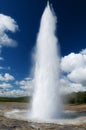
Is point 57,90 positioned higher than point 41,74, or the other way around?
point 41,74

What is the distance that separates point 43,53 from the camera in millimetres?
37844

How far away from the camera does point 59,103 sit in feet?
117

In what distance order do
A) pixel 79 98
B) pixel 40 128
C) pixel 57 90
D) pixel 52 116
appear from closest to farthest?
pixel 40 128 → pixel 52 116 → pixel 57 90 → pixel 79 98

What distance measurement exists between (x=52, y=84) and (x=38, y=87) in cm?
243

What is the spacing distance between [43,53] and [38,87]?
5805mm

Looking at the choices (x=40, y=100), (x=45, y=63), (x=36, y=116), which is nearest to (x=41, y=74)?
(x=45, y=63)

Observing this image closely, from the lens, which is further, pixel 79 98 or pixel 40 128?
pixel 79 98

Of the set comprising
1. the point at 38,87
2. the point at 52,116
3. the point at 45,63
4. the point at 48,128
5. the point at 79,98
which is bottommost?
the point at 48,128

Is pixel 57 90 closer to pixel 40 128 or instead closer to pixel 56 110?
pixel 56 110

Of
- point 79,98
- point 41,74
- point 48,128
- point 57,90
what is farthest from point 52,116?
point 79,98

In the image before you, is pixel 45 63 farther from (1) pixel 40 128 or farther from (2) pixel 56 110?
(1) pixel 40 128

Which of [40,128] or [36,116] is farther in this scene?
[36,116]

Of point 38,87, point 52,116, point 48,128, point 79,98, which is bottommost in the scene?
point 48,128

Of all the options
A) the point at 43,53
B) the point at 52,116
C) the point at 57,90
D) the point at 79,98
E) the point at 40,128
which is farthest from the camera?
the point at 79,98
